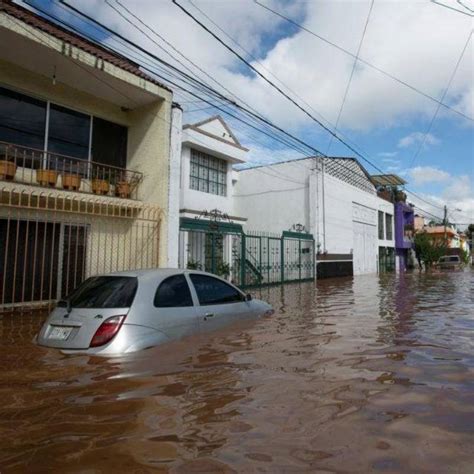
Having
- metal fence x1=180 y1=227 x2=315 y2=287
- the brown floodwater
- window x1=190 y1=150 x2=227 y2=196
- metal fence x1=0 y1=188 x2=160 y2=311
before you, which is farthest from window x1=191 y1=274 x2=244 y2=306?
window x1=190 y1=150 x2=227 y2=196

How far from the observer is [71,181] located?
34.4ft

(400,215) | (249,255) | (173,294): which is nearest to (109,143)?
(249,255)

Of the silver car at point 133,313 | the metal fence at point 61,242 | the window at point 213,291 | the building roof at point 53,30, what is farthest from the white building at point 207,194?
the silver car at point 133,313

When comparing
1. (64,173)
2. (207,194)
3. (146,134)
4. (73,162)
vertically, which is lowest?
(64,173)

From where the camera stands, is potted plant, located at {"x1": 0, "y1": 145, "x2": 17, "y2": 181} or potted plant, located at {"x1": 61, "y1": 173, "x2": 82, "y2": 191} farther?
potted plant, located at {"x1": 61, "y1": 173, "x2": 82, "y2": 191}

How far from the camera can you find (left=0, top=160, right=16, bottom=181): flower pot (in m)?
9.18

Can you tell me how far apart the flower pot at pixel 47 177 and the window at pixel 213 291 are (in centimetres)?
558

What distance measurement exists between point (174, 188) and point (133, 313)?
769 centimetres

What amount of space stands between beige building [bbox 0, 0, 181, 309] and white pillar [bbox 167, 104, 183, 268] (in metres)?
0.05

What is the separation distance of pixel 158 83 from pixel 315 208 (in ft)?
42.4

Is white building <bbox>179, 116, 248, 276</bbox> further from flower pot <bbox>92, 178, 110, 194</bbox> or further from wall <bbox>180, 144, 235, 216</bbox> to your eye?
flower pot <bbox>92, 178, 110, 194</bbox>

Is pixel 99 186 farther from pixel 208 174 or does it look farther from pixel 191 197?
pixel 208 174

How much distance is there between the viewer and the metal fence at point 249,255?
1586cm

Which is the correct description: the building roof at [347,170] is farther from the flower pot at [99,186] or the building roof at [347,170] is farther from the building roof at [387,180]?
the flower pot at [99,186]
